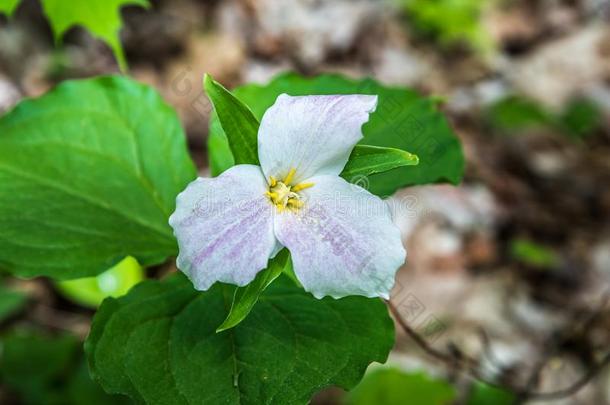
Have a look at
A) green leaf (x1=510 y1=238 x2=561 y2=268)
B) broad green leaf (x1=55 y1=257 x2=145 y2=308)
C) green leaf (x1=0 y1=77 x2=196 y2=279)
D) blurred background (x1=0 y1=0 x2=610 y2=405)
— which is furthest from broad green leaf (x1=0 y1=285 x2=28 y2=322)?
green leaf (x1=510 y1=238 x2=561 y2=268)

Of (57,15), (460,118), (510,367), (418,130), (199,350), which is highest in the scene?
(57,15)

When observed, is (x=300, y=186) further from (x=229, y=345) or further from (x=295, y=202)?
(x=229, y=345)

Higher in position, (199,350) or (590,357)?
(199,350)

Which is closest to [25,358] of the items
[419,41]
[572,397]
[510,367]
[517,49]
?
[510,367]

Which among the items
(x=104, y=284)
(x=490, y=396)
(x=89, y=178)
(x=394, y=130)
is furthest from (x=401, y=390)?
(x=89, y=178)

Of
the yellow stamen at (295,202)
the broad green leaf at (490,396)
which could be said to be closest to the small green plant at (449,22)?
the broad green leaf at (490,396)

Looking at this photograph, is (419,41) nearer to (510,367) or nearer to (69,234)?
(510,367)
